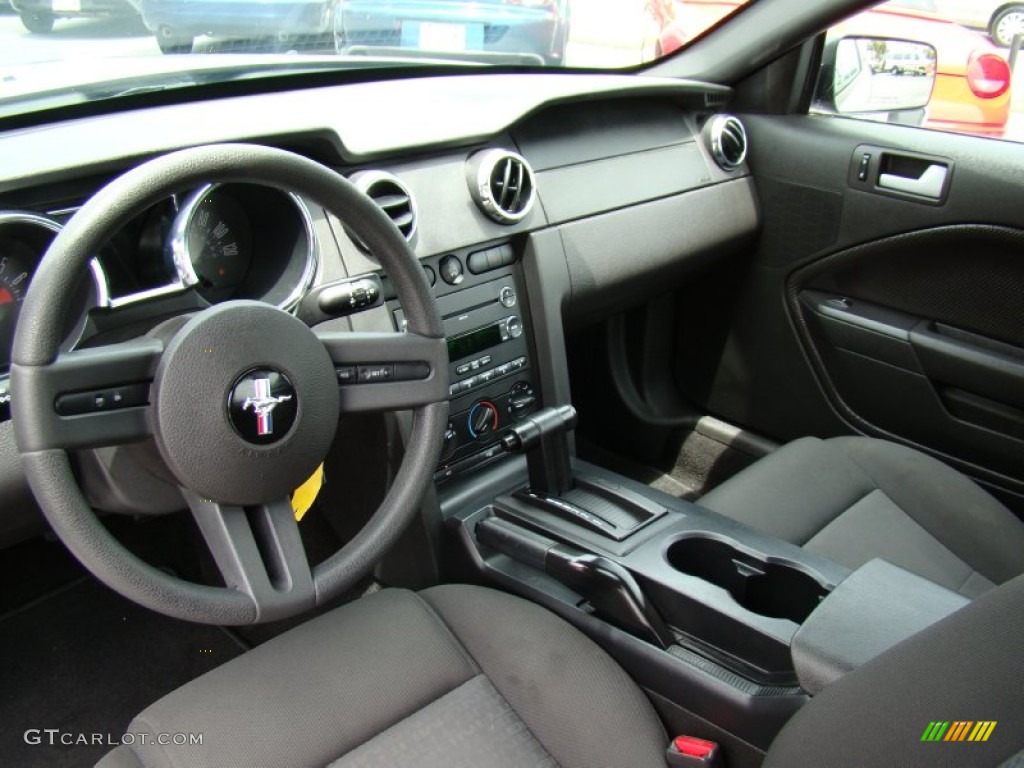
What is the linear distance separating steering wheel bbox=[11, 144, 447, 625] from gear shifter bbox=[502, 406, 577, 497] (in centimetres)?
38

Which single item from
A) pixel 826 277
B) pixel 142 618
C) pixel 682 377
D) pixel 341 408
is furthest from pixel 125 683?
pixel 826 277

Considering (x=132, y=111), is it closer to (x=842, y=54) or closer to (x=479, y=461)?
(x=479, y=461)

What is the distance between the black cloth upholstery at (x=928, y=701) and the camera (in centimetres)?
61

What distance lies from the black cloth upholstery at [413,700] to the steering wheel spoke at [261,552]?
166mm

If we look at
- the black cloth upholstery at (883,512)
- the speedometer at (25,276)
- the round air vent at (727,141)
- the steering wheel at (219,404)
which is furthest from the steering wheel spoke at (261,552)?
the round air vent at (727,141)

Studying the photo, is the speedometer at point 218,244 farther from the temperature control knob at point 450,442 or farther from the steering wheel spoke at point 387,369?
the temperature control knob at point 450,442

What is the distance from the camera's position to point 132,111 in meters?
1.36

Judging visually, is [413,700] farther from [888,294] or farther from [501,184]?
[888,294]

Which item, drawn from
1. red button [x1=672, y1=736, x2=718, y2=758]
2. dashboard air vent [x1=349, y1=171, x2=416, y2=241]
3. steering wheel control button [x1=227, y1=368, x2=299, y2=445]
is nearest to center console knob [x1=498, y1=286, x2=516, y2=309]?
dashboard air vent [x1=349, y1=171, x2=416, y2=241]

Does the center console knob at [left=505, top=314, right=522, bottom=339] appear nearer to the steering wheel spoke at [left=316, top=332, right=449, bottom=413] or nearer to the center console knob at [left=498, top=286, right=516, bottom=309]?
the center console knob at [left=498, top=286, right=516, bottom=309]

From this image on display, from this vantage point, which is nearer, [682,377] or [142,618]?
[142,618]

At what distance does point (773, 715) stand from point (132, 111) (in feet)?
3.83

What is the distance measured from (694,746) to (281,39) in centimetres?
127

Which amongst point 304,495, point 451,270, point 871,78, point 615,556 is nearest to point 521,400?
point 451,270
